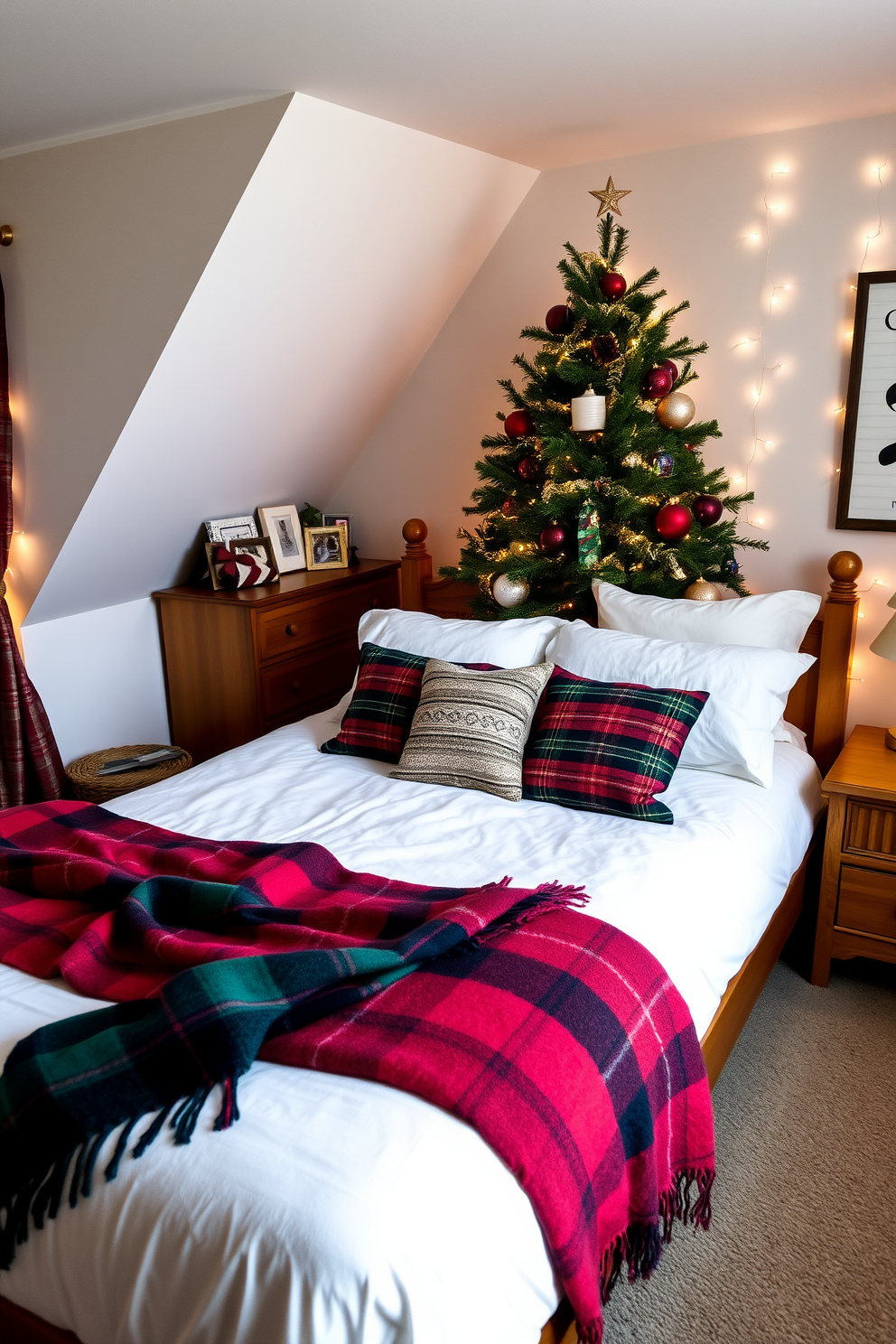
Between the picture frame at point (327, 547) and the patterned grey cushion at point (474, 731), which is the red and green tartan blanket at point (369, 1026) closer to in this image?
the patterned grey cushion at point (474, 731)

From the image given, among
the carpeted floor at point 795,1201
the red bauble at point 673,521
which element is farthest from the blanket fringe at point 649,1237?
the red bauble at point 673,521

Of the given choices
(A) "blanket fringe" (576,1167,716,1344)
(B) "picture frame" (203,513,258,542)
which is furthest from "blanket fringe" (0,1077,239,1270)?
(B) "picture frame" (203,513,258,542)

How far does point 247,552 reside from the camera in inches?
140

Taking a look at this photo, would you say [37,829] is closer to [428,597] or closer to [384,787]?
[384,787]

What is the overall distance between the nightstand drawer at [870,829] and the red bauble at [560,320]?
1.59 m

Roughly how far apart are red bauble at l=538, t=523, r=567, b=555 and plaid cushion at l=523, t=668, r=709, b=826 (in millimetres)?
611

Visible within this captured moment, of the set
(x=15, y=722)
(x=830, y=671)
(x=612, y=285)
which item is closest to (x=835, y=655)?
(x=830, y=671)

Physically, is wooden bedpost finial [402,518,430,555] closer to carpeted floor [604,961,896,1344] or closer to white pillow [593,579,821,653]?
white pillow [593,579,821,653]

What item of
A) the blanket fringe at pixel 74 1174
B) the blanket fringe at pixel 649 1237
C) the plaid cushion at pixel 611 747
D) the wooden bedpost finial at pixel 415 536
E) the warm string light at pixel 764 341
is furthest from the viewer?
the wooden bedpost finial at pixel 415 536

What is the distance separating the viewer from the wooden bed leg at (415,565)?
143 inches

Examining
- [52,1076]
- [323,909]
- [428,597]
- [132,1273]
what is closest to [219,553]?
[428,597]

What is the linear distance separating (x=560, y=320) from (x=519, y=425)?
33 centimetres

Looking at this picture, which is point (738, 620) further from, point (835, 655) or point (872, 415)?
point (872, 415)

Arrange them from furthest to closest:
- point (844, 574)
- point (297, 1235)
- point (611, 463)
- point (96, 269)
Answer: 1. point (611, 463)
2. point (844, 574)
3. point (96, 269)
4. point (297, 1235)
